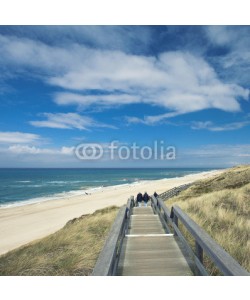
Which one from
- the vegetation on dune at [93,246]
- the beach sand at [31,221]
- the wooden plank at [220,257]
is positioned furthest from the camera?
the beach sand at [31,221]

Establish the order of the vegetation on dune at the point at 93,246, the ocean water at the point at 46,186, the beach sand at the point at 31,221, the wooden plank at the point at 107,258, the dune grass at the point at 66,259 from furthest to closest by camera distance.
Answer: the ocean water at the point at 46,186, the beach sand at the point at 31,221, the dune grass at the point at 66,259, the vegetation on dune at the point at 93,246, the wooden plank at the point at 107,258

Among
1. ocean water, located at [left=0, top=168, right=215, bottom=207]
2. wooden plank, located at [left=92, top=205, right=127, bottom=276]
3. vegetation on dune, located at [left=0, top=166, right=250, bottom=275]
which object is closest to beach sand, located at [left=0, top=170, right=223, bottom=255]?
ocean water, located at [left=0, top=168, right=215, bottom=207]

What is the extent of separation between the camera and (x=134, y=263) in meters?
5.18

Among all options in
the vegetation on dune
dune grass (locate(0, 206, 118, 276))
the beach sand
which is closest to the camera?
the vegetation on dune

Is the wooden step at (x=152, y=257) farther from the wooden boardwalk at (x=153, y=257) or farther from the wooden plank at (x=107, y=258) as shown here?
the wooden plank at (x=107, y=258)

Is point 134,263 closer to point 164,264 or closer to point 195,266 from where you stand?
point 164,264

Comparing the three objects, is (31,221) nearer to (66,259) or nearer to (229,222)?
(66,259)

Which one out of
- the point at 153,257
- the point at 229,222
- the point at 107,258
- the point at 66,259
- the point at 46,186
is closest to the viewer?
the point at 107,258

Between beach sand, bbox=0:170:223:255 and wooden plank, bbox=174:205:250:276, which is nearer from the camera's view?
wooden plank, bbox=174:205:250:276

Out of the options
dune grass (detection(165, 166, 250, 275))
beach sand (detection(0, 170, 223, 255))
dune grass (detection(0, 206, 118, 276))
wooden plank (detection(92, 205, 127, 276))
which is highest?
wooden plank (detection(92, 205, 127, 276))

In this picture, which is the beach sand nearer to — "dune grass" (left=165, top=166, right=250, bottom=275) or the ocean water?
the ocean water

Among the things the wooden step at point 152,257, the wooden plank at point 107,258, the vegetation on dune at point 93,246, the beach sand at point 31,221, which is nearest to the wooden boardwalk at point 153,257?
the wooden step at point 152,257

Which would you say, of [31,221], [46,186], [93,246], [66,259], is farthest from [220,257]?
[46,186]
